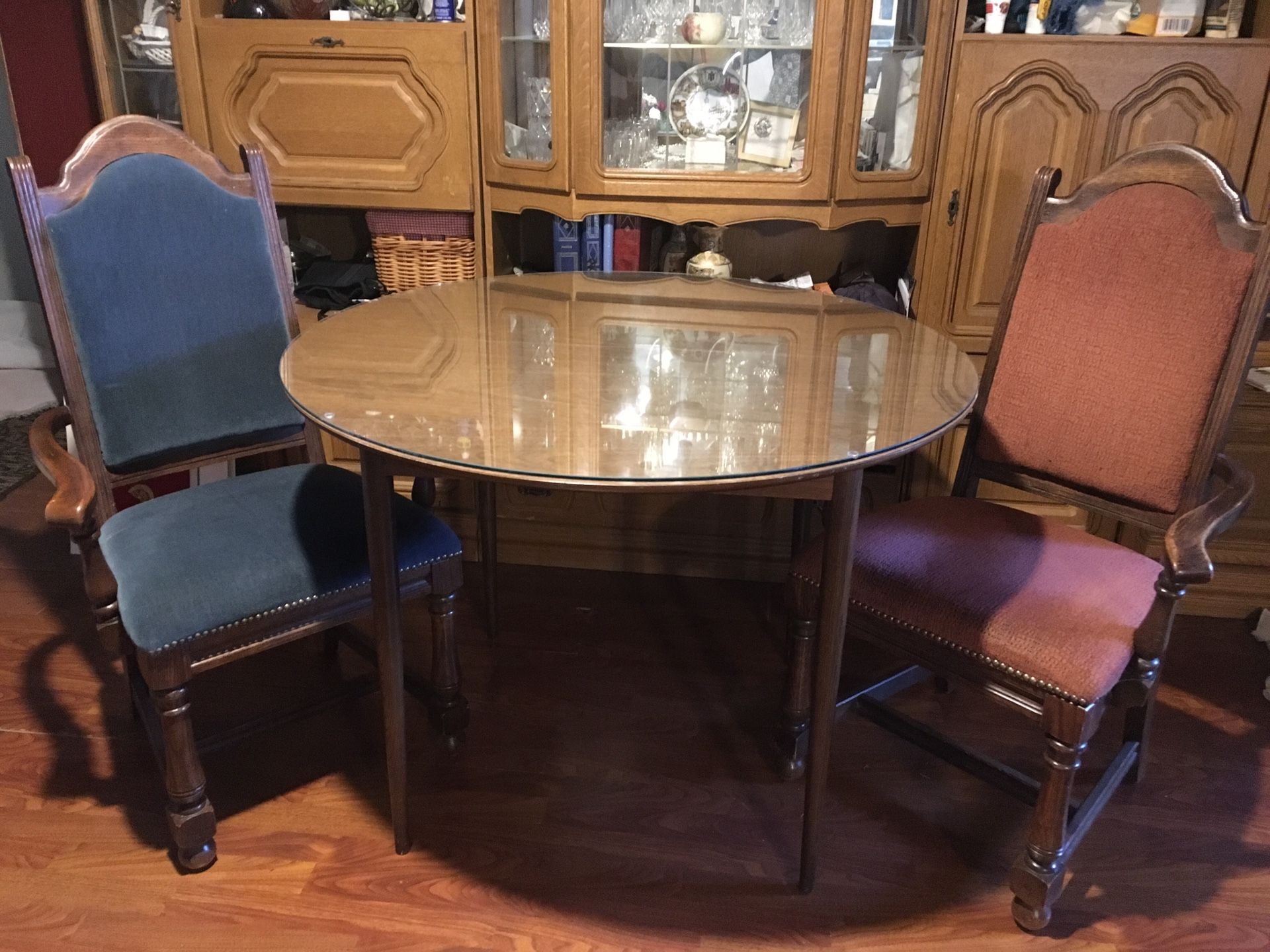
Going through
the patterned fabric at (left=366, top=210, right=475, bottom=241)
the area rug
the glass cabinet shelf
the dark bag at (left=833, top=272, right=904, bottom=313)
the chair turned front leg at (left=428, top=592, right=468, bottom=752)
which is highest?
the glass cabinet shelf

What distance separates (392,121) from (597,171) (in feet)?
1.66

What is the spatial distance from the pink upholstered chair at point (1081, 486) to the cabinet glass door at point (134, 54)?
6.34ft

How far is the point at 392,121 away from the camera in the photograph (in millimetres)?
2256

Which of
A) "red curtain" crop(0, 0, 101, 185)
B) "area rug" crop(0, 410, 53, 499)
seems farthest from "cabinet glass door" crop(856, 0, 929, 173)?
"area rug" crop(0, 410, 53, 499)

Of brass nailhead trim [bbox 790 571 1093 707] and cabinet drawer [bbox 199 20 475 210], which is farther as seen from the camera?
cabinet drawer [bbox 199 20 475 210]

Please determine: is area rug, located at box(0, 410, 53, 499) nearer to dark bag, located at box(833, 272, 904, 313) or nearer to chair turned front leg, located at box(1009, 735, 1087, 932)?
dark bag, located at box(833, 272, 904, 313)

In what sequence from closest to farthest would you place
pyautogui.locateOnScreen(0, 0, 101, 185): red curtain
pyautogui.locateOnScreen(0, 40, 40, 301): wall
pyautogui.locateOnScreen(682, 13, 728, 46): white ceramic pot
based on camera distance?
1. pyautogui.locateOnScreen(682, 13, 728, 46): white ceramic pot
2. pyautogui.locateOnScreen(0, 0, 101, 185): red curtain
3. pyautogui.locateOnScreen(0, 40, 40, 301): wall

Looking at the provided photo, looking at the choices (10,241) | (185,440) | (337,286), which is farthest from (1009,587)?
(10,241)

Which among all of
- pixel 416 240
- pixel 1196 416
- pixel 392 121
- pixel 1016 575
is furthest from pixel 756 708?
pixel 392 121

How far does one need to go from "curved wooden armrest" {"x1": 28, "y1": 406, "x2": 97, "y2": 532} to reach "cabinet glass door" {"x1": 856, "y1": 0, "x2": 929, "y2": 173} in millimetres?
1637

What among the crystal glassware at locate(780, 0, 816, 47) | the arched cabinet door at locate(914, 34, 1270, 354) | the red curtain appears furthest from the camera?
the red curtain

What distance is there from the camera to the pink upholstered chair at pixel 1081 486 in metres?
1.38

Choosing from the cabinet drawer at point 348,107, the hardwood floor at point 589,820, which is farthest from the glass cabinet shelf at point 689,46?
the hardwood floor at point 589,820

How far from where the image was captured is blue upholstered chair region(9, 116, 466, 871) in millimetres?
1479
